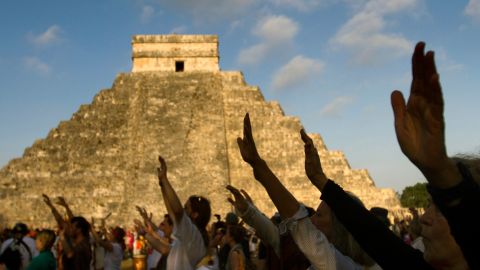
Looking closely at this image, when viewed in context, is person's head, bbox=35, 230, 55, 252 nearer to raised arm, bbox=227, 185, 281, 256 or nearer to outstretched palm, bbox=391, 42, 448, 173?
raised arm, bbox=227, 185, 281, 256

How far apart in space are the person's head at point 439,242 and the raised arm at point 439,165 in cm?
17

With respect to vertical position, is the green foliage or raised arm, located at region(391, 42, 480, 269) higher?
the green foliage

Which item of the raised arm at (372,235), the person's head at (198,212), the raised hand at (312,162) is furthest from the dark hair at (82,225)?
the raised arm at (372,235)

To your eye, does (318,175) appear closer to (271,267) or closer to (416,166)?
(416,166)

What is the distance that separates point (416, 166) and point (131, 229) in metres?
22.5

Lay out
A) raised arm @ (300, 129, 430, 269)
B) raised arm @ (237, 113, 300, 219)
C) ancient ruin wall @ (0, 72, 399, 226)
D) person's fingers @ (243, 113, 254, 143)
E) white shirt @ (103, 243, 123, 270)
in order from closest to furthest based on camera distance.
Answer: raised arm @ (300, 129, 430, 269)
raised arm @ (237, 113, 300, 219)
person's fingers @ (243, 113, 254, 143)
white shirt @ (103, 243, 123, 270)
ancient ruin wall @ (0, 72, 399, 226)

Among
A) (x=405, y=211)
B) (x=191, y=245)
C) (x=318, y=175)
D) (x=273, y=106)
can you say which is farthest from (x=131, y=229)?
(x=318, y=175)

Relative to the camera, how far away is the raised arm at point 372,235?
7.63 ft

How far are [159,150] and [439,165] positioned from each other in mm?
25787

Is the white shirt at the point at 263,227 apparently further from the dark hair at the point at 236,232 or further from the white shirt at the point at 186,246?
the dark hair at the point at 236,232

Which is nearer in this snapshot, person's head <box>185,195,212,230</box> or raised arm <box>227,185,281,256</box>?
raised arm <box>227,185,281,256</box>

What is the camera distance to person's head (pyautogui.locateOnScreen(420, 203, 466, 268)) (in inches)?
70.6

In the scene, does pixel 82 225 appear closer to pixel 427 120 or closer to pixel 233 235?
pixel 233 235

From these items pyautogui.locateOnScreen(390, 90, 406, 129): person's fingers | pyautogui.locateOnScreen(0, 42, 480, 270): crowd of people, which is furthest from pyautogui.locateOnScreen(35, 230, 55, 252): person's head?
pyautogui.locateOnScreen(390, 90, 406, 129): person's fingers
